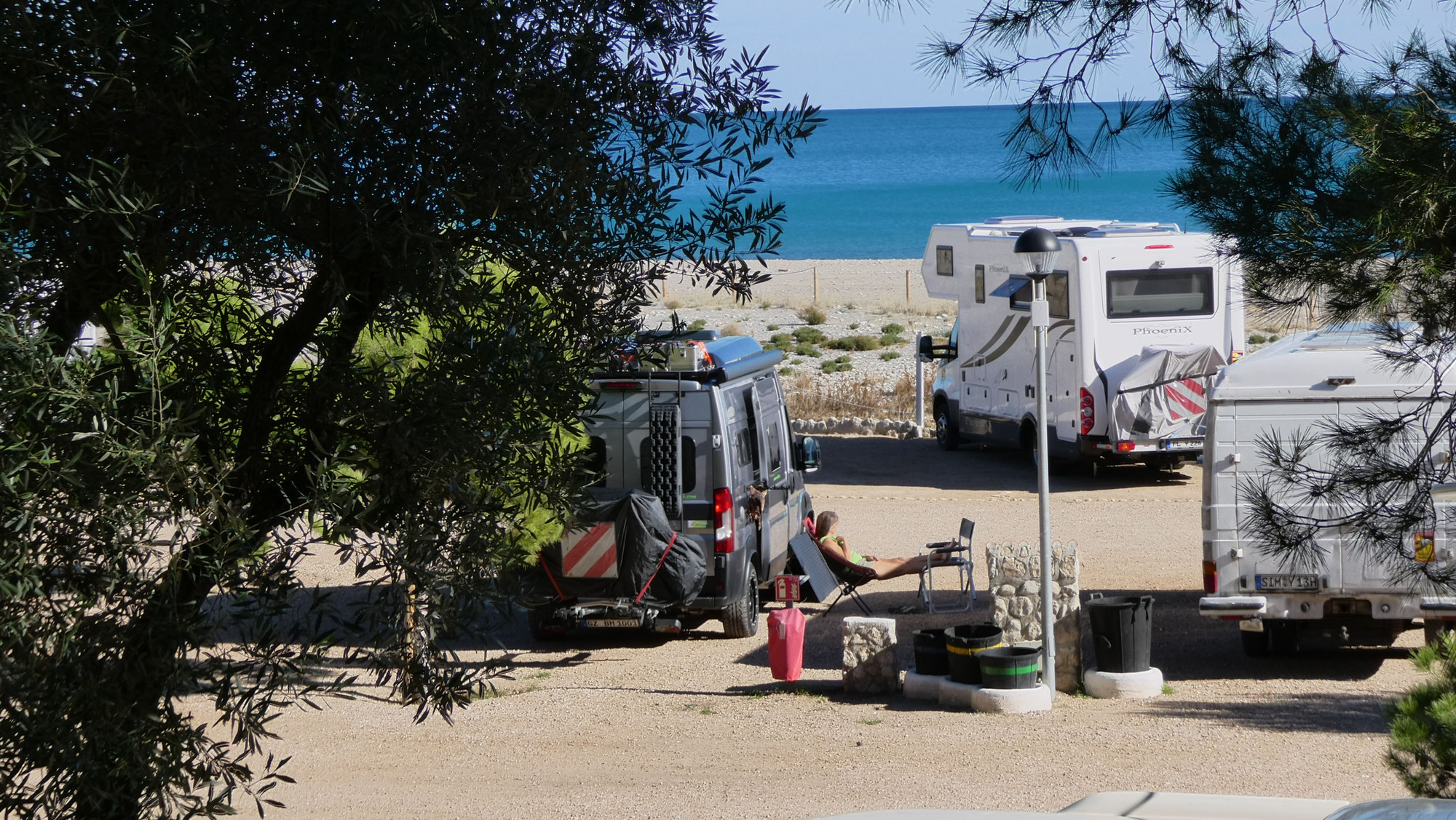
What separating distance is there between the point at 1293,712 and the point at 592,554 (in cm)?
517

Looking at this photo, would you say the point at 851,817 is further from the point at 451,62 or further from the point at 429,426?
the point at 451,62

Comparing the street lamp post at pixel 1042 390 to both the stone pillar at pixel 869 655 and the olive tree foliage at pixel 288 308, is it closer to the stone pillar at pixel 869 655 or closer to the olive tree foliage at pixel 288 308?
the stone pillar at pixel 869 655

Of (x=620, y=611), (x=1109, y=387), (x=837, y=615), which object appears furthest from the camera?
(x=1109, y=387)

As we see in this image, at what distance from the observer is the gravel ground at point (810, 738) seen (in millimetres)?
7590

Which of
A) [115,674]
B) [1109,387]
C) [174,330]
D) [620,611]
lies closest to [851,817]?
[115,674]

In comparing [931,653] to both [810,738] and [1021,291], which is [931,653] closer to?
[810,738]

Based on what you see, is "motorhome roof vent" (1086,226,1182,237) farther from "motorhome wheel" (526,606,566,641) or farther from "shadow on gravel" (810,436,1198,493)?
"motorhome wheel" (526,606,566,641)

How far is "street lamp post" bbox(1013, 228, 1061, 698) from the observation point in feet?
29.8

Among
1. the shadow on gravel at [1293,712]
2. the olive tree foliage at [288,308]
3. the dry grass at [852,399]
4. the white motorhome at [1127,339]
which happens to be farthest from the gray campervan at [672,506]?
the dry grass at [852,399]

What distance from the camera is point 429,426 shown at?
11.9 ft

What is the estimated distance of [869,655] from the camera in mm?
9828

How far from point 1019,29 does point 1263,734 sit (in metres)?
5.27

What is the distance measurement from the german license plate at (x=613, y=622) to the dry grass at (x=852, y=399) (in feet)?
44.7

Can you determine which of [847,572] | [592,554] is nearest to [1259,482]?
[847,572]
